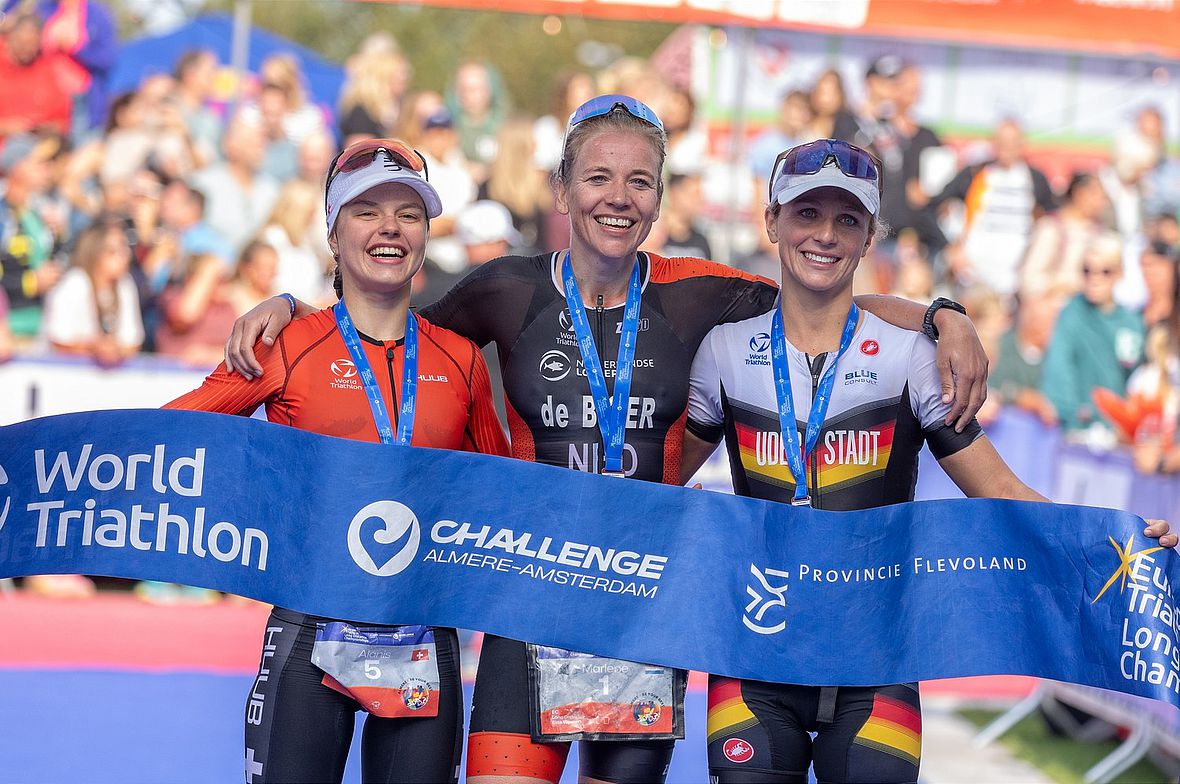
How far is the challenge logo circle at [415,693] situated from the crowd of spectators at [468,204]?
580 centimetres

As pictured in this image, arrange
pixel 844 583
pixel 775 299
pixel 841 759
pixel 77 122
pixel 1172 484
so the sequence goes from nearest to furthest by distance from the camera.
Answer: pixel 841 759, pixel 844 583, pixel 775 299, pixel 1172 484, pixel 77 122

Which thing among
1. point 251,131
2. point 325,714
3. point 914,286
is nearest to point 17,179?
point 251,131

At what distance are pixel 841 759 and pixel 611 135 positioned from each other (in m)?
1.80

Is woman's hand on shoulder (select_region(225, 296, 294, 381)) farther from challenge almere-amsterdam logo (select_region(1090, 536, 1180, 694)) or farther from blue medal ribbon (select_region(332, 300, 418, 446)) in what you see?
challenge almere-amsterdam logo (select_region(1090, 536, 1180, 694))

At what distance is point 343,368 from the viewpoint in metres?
3.58

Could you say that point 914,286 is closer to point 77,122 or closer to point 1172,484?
point 1172,484

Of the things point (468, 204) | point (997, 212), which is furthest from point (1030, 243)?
point (468, 204)

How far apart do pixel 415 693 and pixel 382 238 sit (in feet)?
4.03

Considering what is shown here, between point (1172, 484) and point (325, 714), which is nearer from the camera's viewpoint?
point (325, 714)

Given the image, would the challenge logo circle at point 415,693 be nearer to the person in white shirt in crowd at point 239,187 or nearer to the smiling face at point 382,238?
the smiling face at point 382,238

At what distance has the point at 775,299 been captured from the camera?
3.84 metres

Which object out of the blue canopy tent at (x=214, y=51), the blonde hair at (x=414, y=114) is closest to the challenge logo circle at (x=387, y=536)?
the blonde hair at (x=414, y=114)

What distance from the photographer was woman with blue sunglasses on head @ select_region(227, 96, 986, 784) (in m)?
3.44

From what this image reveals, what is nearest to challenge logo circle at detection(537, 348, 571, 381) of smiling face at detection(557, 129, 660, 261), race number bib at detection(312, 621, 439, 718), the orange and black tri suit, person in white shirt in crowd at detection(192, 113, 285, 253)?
the orange and black tri suit
